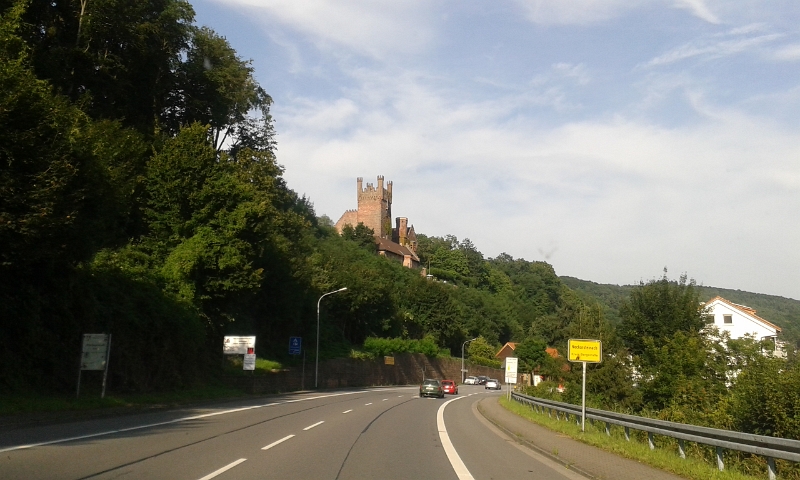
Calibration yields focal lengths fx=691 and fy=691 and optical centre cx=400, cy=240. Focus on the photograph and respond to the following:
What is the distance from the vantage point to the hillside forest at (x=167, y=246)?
2058cm

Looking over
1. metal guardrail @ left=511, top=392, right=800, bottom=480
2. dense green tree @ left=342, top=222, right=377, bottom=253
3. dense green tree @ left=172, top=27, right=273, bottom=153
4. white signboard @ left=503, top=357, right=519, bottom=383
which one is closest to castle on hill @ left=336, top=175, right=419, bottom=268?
dense green tree @ left=342, top=222, right=377, bottom=253

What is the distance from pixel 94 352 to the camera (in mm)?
24250

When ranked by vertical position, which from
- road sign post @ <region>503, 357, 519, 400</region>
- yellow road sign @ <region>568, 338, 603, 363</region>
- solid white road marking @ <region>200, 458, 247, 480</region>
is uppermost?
yellow road sign @ <region>568, 338, 603, 363</region>

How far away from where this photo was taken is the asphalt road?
1080 centimetres

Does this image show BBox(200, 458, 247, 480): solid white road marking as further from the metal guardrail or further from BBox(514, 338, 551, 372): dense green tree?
BBox(514, 338, 551, 372): dense green tree

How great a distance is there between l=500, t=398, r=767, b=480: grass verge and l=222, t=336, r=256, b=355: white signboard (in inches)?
826

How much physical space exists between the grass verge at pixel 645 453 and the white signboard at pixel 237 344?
21.0 m

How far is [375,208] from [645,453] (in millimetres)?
141611

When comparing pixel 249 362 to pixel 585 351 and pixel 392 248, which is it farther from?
pixel 392 248

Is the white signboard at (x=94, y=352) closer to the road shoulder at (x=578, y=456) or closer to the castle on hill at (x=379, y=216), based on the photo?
the road shoulder at (x=578, y=456)

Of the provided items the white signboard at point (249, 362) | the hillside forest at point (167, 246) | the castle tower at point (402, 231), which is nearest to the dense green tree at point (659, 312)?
the hillside forest at point (167, 246)

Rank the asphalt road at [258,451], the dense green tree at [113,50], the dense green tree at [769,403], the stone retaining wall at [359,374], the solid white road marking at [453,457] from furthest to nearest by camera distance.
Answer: the stone retaining wall at [359,374] → the dense green tree at [113,50] → the dense green tree at [769,403] → the solid white road marking at [453,457] → the asphalt road at [258,451]

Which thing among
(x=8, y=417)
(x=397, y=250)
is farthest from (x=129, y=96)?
(x=397, y=250)

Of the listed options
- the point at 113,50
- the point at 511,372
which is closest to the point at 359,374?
the point at 511,372
